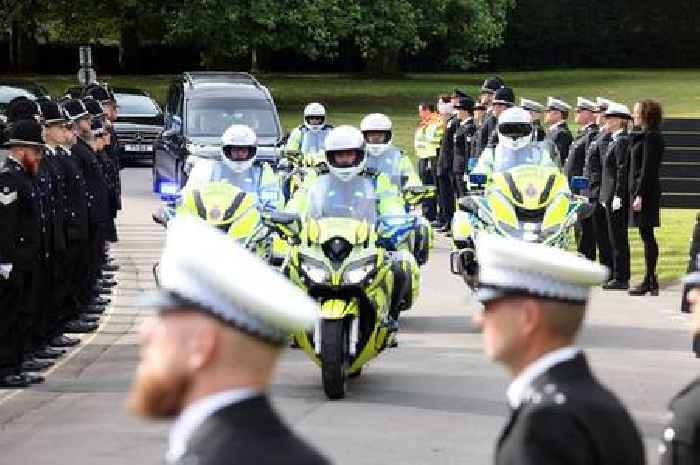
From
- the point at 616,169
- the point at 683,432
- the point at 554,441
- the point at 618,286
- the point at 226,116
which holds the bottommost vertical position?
the point at 618,286

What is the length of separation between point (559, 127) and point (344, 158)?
361 inches

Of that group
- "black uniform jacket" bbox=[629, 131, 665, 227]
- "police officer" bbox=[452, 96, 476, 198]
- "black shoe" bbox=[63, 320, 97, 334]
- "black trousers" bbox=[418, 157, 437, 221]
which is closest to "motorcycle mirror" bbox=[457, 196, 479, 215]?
"black shoe" bbox=[63, 320, 97, 334]

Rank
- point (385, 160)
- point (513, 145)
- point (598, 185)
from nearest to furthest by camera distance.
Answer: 1. point (513, 145)
2. point (385, 160)
3. point (598, 185)

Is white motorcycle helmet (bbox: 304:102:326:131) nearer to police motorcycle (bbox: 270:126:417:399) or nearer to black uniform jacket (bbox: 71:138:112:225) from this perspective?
black uniform jacket (bbox: 71:138:112:225)

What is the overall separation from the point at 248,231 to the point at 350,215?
1183mm

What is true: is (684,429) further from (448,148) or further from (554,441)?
(448,148)

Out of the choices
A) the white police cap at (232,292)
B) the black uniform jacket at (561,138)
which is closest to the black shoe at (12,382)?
the white police cap at (232,292)

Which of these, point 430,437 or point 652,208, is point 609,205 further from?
point 430,437

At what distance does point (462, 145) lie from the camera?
26.7 metres

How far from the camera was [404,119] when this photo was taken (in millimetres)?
51250

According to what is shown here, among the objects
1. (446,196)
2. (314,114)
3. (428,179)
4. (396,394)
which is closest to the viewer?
(396,394)

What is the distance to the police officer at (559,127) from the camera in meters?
23.3

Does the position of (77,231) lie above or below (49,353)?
above

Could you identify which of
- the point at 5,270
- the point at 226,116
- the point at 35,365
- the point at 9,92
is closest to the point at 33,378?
the point at 35,365
